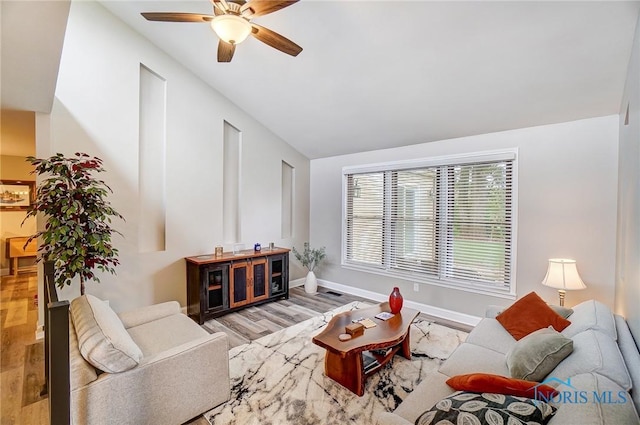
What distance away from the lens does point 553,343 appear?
1765 millimetres

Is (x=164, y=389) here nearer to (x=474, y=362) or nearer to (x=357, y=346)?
(x=357, y=346)

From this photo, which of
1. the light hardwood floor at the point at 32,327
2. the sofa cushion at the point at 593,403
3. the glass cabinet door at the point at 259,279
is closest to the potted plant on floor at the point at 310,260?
the light hardwood floor at the point at 32,327

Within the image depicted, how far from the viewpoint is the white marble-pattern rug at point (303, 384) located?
2.11 meters

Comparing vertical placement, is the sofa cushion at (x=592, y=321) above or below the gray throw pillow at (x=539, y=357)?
above

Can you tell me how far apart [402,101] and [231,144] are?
9.07 ft

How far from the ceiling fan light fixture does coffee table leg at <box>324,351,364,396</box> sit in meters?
2.61

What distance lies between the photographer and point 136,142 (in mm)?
3666

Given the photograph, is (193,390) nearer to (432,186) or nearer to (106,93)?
(106,93)

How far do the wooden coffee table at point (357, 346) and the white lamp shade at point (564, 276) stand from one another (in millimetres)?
1468

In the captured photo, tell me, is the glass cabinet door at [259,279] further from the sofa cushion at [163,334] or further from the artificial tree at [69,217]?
the artificial tree at [69,217]

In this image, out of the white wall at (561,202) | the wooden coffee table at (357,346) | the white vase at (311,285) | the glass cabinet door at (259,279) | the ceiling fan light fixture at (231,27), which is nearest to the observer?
the ceiling fan light fixture at (231,27)

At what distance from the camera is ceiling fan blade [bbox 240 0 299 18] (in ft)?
6.39

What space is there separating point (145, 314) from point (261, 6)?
2.81 metres


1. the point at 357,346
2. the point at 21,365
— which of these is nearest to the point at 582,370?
the point at 357,346
